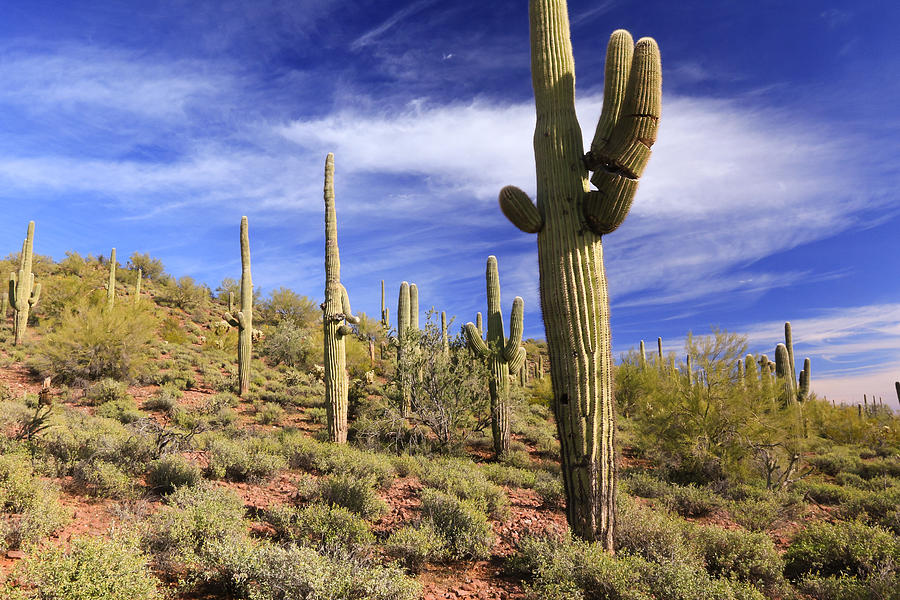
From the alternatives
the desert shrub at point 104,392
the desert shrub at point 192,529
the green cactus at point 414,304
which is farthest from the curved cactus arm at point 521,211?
the desert shrub at point 104,392

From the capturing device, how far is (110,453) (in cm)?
721

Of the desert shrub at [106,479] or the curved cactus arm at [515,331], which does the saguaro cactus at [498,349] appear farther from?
the desert shrub at [106,479]

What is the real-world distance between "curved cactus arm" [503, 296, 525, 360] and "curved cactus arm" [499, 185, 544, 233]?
7.18 metres

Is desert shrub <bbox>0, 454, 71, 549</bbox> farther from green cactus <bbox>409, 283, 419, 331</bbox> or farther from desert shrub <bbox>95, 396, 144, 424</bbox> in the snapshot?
green cactus <bbox>409, 283, 419, 331</bbox>

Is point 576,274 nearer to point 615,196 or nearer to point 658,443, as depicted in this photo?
point 615,196

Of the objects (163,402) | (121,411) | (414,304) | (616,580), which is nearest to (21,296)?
(163,402)

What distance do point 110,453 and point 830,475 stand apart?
18.2 metres

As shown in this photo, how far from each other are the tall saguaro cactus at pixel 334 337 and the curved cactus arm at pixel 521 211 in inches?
229

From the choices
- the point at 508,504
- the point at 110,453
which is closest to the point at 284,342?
the point at 110,453

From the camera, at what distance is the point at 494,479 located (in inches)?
371

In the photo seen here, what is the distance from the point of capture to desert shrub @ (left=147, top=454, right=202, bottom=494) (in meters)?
6.71

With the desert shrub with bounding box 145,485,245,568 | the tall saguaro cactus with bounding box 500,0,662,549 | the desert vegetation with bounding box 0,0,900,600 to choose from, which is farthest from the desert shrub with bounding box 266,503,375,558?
the tall saguaro cactus with bounding box 500,0,662,549

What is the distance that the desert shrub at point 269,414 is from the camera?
13884mm

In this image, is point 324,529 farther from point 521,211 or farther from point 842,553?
point 842,553
